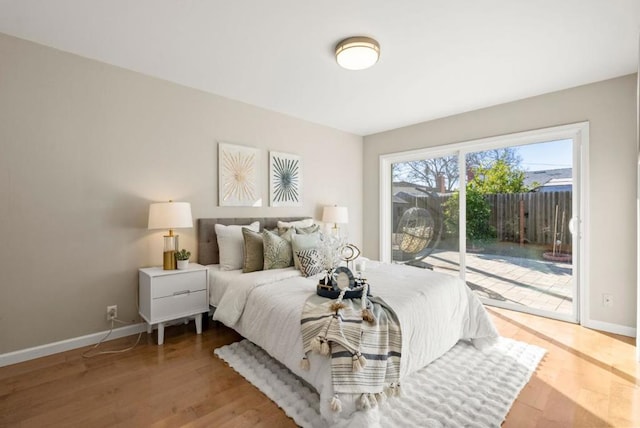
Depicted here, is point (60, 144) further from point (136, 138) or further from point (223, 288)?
point (223, 288)

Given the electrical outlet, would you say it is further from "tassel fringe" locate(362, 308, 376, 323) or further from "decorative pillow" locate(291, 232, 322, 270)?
"tassel fringe" locate(362, 308, 376, 323)

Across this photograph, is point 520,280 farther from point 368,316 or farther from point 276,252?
point 276,252

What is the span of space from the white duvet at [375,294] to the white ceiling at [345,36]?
1.86 meters

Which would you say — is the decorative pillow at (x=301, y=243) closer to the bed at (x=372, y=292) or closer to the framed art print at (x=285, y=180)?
the bed at (x=372, y=292)

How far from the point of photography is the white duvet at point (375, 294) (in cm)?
171

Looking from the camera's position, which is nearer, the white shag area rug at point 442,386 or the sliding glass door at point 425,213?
the white shag area rug at point 442,386

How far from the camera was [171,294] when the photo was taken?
2.60m

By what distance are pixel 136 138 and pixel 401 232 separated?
148 inches

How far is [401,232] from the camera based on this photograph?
4.84 metres

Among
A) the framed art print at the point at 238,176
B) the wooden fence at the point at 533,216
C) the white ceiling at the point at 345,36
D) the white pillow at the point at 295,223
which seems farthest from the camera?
the white pillow at the point at 295,223

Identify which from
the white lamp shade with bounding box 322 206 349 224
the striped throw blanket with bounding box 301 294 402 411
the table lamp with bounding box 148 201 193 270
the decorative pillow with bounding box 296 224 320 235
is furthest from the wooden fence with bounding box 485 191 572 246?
the table lamp with bounding box 148 201 193 270

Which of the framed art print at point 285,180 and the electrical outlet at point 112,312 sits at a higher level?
the framed art print at point 285,180

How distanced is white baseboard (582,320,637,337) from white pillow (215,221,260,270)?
3542 mm

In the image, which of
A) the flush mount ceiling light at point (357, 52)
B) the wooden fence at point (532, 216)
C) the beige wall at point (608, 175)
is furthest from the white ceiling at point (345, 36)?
the wooden fence at point (532, 216)
